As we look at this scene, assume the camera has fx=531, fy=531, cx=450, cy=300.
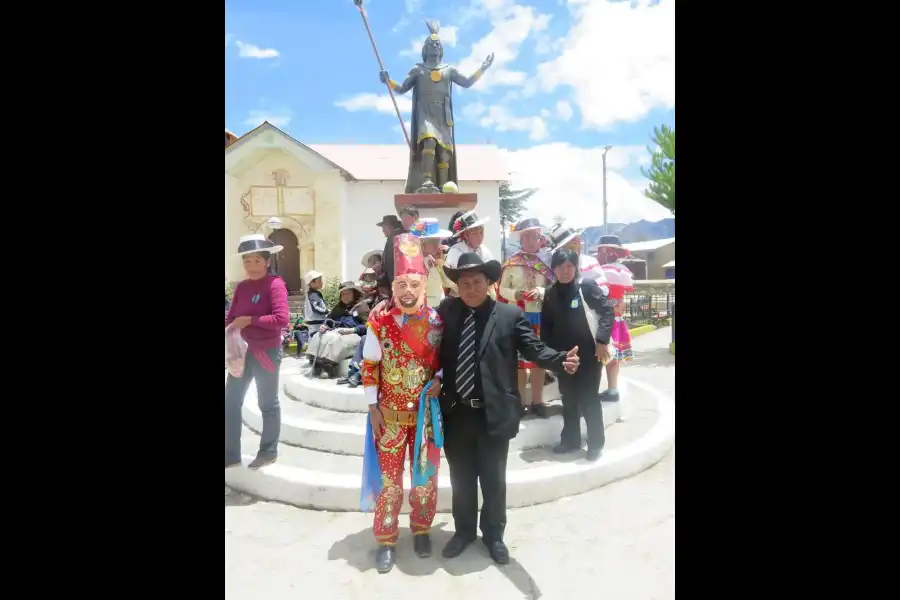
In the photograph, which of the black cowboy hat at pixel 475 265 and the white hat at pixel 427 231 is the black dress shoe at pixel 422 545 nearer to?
the black cowboy hat at pixel 475 265

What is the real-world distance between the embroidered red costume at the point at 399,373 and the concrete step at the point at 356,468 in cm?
65

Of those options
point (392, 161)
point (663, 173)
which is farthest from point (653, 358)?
point (392, 161)

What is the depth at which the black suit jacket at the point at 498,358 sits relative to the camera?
302 cm

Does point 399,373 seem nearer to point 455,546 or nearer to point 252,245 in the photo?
point 455,546

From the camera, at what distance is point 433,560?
10.5 feet

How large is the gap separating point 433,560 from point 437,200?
168 inches

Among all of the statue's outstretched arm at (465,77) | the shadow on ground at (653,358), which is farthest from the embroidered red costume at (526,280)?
the shadow on ground at (653,358)

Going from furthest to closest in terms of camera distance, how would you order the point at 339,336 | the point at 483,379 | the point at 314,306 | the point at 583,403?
the point at 314,306
the point at 339,336
the point at 583,403
the point at 483,379

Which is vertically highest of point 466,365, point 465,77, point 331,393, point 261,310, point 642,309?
point 465,77

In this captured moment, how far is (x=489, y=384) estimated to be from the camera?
118 inches

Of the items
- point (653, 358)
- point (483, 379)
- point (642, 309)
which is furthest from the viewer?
point (642, 309)

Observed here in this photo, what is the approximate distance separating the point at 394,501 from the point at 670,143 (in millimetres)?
10875

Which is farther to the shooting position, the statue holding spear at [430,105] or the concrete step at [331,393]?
the statue holding spear at [430,105]

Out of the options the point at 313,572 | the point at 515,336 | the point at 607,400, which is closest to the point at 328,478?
the point at 313,572
